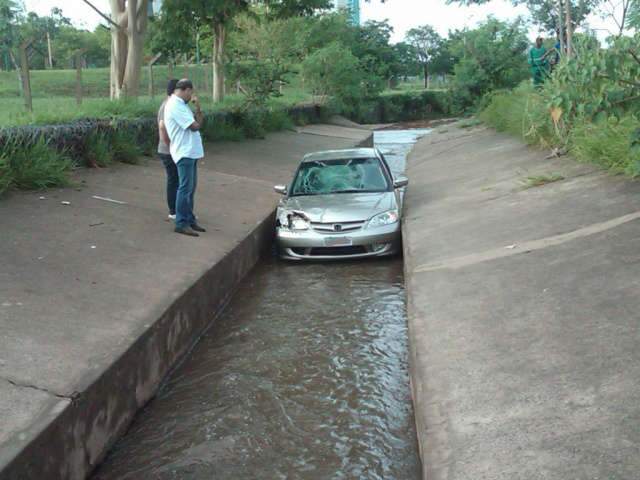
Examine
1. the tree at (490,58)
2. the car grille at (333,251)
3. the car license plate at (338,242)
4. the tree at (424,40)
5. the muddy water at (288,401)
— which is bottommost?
the muddy water at (288,401)

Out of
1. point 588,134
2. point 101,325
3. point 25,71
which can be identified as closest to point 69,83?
point 25,71

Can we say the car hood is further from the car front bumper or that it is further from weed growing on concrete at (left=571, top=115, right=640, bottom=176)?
weed growing on concrete at (left=571, top=115, right=640, bottom=176)

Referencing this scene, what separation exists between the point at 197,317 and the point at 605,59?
4.59 m

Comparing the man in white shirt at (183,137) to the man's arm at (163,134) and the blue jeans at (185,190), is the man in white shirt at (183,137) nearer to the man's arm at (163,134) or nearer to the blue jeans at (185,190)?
the blue jeans at (185,190)

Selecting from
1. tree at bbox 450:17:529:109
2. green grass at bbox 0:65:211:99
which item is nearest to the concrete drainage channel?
tree at bbox 450:17:529:109

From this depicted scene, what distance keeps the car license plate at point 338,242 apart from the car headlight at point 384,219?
36cm

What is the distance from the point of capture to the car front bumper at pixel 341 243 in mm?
9695

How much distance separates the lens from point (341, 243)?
9688mm

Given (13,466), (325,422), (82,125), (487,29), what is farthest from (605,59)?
(487,29)

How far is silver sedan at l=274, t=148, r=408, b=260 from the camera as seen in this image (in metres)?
9.75

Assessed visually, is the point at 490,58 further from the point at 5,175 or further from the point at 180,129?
the point at 5,175

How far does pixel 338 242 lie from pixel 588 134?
186 inches

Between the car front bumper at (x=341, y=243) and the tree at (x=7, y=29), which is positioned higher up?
the tree at (x=7, y=29)

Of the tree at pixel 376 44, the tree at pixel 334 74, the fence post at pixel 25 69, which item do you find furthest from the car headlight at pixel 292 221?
the tree at pixel 376 44
